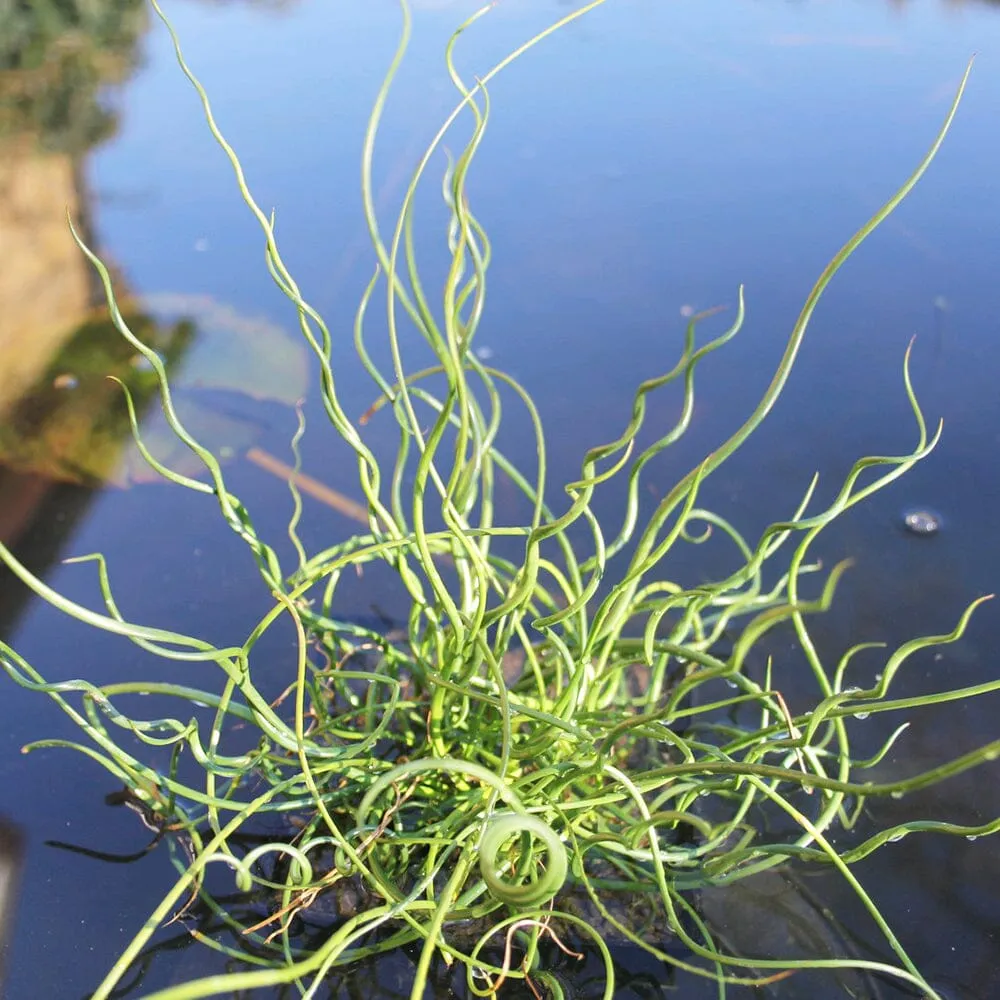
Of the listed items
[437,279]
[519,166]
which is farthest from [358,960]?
[519,166]

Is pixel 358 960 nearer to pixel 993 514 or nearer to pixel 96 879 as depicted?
pixel 96 879

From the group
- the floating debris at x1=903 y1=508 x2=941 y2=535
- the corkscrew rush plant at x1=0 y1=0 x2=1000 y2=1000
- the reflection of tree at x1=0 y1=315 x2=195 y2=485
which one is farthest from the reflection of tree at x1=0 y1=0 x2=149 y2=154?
the floating debris at x1=903 y1=508 x2=941 y2=535

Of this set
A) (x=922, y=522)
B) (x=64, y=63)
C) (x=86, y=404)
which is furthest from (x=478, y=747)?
(x=64, y=63)

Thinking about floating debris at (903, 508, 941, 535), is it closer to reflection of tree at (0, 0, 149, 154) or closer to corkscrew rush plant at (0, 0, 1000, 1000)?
corkscrew rush plant at (0, 0, 1000, 1000)

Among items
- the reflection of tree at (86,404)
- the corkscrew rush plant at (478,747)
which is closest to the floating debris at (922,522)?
the corkscrew rush plant at (478,747)

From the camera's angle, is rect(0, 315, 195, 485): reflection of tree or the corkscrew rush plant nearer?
the corkscrew rush plant

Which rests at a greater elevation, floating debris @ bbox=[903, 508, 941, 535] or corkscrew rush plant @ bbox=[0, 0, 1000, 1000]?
floating debris @ bbox=[903, 508, 941, 535]
